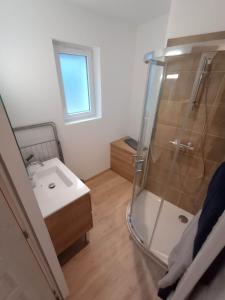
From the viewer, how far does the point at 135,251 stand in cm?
142

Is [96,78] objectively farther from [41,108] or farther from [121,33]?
[41,108]

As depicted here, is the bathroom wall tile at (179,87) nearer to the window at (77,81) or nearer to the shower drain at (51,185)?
the window at (77,81)

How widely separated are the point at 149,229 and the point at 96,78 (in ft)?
6.64

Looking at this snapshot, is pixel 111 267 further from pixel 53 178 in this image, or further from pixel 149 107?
pixel 149 107

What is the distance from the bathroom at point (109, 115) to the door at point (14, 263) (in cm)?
8

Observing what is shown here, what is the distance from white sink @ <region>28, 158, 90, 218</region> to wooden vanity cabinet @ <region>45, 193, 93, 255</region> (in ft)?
0.15

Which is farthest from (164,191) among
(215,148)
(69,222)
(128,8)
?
(128,8)

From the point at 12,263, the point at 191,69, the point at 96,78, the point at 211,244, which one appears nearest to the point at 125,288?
the point at 12,263

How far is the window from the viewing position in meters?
1.66

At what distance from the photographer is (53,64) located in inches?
57.1

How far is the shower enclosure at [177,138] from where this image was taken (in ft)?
4.05

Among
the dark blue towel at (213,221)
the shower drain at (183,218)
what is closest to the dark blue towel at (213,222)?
the dark blue towel at (213,221)

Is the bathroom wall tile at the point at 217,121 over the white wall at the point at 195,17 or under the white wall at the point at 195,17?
under

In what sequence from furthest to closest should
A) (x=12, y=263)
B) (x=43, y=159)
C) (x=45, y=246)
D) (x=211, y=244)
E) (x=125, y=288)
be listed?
(x=43, y=159) → (x=125, y=288) → (x=45, y=246) → (x=12, y=263) → (x=211, y=244)
